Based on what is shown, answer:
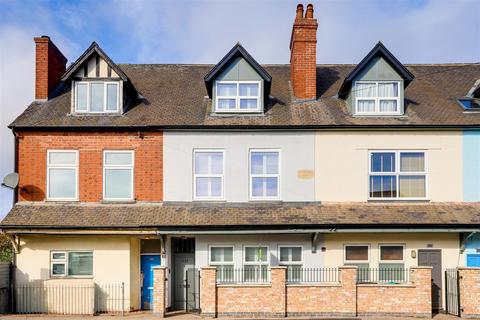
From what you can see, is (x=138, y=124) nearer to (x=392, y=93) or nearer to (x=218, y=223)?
(x=218, y=223)

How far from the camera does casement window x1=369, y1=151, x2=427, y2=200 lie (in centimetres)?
1791

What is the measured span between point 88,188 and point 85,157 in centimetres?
113

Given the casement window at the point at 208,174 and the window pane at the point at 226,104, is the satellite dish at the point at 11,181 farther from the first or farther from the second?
the window pane at the point at 226,104

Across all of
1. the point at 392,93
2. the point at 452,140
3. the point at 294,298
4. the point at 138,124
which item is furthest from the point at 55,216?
the point at 452,140

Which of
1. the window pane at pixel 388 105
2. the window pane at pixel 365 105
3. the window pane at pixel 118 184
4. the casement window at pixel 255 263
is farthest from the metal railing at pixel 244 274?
the window pane at pixel 388 105

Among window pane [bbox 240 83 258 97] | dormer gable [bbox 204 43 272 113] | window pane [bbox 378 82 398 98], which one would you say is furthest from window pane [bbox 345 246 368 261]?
window pane [bbox 240 83 258 97]

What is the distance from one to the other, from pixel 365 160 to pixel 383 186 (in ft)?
3.62

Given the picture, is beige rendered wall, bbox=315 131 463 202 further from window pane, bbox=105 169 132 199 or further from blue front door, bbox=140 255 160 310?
window pane, bbox=105 169 132 199

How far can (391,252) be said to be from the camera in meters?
17.3

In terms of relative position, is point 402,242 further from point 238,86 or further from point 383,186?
point 238,86

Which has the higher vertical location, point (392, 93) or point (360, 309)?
point (392, 93)

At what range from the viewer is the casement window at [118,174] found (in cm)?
1806

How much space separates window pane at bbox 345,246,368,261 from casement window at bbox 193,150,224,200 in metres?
4.75

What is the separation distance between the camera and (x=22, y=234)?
1717cm
